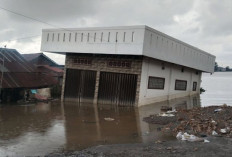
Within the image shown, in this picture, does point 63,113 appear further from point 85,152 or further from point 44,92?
point 85,152

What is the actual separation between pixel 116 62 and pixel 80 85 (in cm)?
366

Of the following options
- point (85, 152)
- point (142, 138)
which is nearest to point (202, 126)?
point (142, 138)

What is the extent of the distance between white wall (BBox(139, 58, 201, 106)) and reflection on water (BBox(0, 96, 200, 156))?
11.9ft

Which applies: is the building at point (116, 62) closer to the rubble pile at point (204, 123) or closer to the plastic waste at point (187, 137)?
the rubble pile at point (204, 123)

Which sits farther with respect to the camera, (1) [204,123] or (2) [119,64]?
(2) [119,64]

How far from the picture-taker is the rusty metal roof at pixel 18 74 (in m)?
19.4

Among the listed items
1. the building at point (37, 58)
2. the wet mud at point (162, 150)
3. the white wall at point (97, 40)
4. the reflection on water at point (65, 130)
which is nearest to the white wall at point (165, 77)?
the white wall at point (97, 40)

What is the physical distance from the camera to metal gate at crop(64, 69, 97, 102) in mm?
21703

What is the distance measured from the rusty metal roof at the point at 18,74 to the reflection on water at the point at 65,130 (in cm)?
285

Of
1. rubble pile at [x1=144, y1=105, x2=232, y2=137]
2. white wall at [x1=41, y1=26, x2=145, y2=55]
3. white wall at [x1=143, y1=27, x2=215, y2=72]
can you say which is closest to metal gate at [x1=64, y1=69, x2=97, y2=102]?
white wall at [x1=41, y1=26, x2=145, y2=55]

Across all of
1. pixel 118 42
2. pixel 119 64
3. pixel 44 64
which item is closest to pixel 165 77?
pixel 119 64

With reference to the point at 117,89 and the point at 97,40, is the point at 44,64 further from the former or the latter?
the point at 117,89

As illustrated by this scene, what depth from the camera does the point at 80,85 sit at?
22219 millimetres

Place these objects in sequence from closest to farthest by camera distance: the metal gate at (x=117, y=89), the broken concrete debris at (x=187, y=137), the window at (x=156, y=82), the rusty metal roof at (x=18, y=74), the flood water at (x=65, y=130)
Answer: the flood water at (x=65, y=130) < the broken concrete debris at (x=187, y=137) < the rusty metal roof at (x=18, y=74) < the metal gate at (x=117, y=89) < the window at (x=156, y=82)
